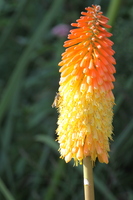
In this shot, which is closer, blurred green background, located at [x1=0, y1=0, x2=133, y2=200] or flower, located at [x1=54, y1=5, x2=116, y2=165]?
flower, located at [x1=54, y1=5, x2=116, y2=165]

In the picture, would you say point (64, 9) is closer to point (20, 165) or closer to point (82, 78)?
point (20, 165)

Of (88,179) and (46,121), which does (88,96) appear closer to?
(88,179)

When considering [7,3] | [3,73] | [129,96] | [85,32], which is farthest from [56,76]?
[85,32]

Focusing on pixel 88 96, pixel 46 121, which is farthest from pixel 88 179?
pixel 46 121

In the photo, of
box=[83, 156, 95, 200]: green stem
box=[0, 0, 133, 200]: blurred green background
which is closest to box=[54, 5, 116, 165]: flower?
box=[83, 156, 95, 200]: green stem

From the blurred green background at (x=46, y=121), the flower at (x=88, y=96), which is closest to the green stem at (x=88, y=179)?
the flower at (x=88, y=96)

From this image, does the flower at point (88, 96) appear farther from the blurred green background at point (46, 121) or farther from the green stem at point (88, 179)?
the blurred green background at point (46, 121)

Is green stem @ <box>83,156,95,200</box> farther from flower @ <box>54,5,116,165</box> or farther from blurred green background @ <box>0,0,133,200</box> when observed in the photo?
blurred green background @ <box>0,0,133,200</box>
